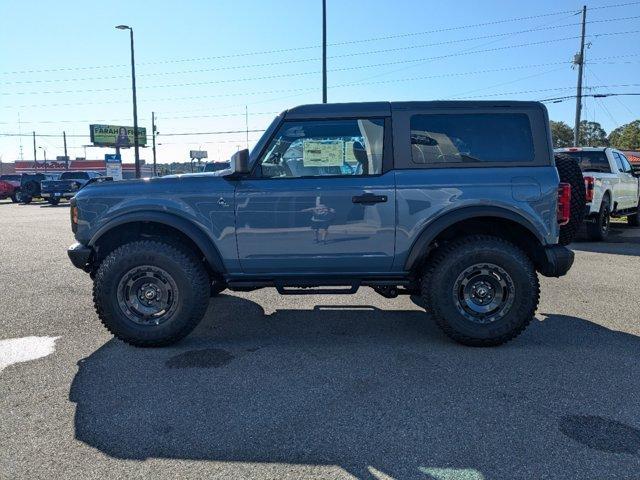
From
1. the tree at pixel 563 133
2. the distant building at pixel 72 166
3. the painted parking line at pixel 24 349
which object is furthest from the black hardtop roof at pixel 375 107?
the distant building at pixel 72 166

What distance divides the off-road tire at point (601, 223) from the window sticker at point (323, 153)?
24.9ft

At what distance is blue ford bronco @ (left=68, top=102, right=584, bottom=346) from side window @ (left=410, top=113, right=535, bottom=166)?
0.03ft

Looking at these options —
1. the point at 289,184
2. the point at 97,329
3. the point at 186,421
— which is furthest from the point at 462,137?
the point at 97,329

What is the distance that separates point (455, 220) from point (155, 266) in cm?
254

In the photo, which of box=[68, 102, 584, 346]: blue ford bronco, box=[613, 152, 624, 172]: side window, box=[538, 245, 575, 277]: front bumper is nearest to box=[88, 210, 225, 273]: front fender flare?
box=[68, 102, 584, 346]: blue ford bronco

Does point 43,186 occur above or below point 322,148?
below

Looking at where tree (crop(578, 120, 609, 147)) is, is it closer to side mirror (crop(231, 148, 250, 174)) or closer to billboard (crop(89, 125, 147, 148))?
billboard (crop(89, 125, 147, 148))

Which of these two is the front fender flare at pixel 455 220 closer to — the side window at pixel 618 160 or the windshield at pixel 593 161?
the windshield at pixel 593 161

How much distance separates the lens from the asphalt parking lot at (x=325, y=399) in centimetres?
255

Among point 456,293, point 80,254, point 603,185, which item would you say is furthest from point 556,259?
point 603,185

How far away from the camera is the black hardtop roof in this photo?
4.20 metres

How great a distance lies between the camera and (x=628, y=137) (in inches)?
2672

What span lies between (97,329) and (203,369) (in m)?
1.60

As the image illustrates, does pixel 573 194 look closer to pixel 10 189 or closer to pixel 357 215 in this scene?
pixel 357 215
